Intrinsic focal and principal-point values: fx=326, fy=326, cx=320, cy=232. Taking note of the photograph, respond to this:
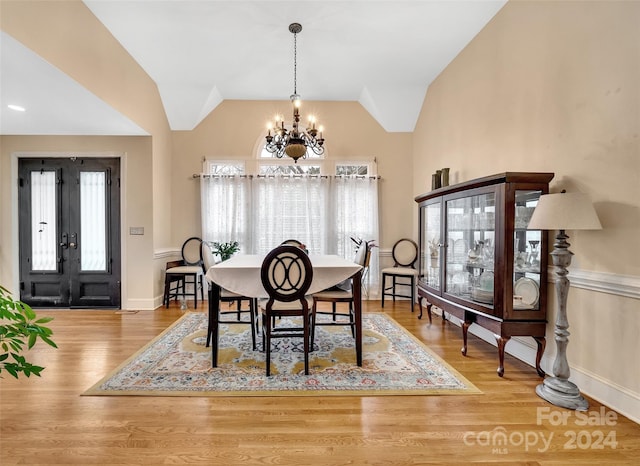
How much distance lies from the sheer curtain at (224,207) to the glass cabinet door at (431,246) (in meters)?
2.59

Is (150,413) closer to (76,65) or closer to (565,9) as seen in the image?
(76,65)

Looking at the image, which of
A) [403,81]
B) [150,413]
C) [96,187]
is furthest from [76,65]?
[403,81]

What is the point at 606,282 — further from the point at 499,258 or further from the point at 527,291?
the point at 499,258

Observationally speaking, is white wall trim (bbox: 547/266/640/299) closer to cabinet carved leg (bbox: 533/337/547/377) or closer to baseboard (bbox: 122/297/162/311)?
cabinet carved leg (bbox: 533/337/547/377)

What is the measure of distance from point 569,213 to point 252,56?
12.1 feet

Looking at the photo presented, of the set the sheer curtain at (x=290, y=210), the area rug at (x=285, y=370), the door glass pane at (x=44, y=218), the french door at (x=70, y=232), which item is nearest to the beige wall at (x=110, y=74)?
the french door at (x=70, y=232)

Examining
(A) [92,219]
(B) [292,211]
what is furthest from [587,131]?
(A) [92,219]

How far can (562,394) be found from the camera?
211cm

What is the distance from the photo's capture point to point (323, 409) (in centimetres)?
205

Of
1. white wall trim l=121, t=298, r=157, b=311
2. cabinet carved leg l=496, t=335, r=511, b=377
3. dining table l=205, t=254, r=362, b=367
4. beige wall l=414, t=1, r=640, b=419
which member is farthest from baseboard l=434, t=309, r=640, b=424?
white wall trim l=121, t=298, r=157, b=311

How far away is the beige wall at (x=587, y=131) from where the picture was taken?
1941mm

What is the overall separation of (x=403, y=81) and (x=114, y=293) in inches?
200

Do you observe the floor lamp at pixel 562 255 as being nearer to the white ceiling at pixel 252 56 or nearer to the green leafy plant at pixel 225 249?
the white ceiling at pixel 252 56

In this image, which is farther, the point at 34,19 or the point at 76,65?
the point at 76,65
